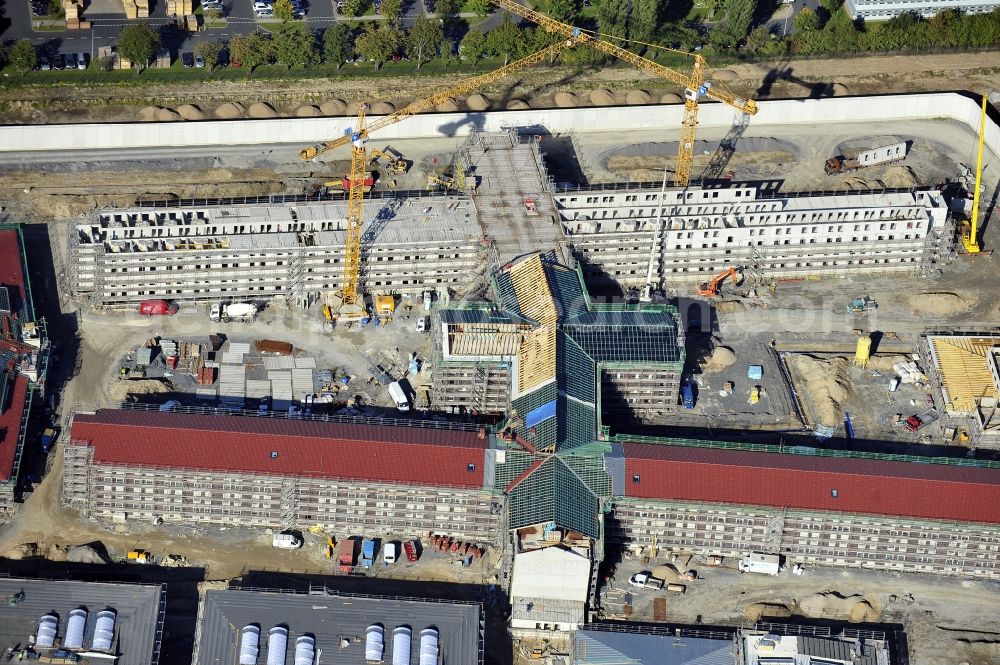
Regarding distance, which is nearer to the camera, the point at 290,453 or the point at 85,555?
the point at 85,555

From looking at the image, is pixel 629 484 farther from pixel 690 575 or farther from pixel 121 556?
pixel 121 556

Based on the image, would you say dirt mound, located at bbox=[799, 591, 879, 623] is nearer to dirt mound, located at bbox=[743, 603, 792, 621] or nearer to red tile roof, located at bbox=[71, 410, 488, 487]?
→ dirt mound, located at bbox=[743, 603, 792, 621]

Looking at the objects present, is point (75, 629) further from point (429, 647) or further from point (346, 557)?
point (429, 647)

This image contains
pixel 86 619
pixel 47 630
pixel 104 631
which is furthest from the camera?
pixel 86 619

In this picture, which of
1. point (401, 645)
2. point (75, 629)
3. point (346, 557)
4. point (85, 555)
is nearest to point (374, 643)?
point (401, 645)

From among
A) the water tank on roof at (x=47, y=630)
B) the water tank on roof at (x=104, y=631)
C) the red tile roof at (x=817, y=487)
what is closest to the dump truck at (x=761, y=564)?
the red tile roof at (x=817, y=487)

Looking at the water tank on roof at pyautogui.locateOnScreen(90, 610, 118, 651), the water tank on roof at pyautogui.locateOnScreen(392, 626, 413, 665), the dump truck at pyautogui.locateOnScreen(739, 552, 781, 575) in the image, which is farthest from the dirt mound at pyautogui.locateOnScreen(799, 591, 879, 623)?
the water tank on roof at pyautogui.locateOnScreen(90, 610, 118, 651)
